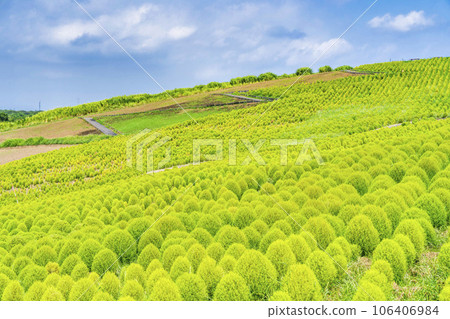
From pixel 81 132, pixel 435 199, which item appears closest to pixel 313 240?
pixel 435 199

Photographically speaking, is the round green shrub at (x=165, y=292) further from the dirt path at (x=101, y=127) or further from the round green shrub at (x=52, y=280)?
the dirt path at (x=101, y=127)

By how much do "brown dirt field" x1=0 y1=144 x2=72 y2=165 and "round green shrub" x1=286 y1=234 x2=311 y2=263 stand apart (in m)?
43.4

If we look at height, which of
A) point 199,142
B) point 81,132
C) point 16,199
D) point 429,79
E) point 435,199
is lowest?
point 16,199

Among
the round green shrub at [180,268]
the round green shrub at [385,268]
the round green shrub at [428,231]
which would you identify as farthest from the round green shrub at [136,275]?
the round green shrub at [428,231]

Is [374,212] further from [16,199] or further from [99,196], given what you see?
[16,199]

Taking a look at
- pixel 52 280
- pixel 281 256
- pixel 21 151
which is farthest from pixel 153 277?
pixel 21 151

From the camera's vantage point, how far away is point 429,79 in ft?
189

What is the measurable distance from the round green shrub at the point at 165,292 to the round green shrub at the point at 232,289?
587mm

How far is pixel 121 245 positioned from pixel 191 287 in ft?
11.0

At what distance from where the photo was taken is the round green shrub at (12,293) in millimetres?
5531

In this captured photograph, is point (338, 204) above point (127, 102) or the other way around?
the other way around

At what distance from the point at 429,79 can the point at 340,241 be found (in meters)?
63.9

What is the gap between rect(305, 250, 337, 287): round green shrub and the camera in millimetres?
5125
